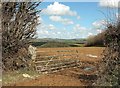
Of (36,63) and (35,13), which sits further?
(35,13)

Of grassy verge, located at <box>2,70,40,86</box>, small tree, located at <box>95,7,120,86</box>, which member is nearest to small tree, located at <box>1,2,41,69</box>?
grassy verge, located at <box>2,70,40,86</box>

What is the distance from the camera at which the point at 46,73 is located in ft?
61.4

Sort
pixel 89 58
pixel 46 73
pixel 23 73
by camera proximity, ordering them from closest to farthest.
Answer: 1. pixel 23 73
2. pixel 46 73
3. pixel 89 58

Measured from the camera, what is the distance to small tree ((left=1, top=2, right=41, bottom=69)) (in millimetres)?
18781

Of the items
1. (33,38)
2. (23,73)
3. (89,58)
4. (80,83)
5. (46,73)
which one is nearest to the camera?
(80,83)

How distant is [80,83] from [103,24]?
10.1ft

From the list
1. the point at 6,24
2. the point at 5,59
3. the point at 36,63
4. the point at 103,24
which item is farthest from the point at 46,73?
the point at 103,24

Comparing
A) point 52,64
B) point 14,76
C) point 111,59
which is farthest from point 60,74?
point 111,59

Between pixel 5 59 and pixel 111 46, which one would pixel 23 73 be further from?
pixel 111 46

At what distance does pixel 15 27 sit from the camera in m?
19.3

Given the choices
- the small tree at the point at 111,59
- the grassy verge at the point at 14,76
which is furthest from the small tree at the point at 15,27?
the small tree at the point at 111,59

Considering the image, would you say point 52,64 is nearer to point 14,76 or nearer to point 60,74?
point 60,74

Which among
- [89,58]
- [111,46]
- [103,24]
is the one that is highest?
[103,24]

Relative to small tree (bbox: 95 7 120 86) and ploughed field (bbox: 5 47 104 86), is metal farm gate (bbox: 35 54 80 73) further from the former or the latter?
small tree (bbox: 95 7 120 86)
